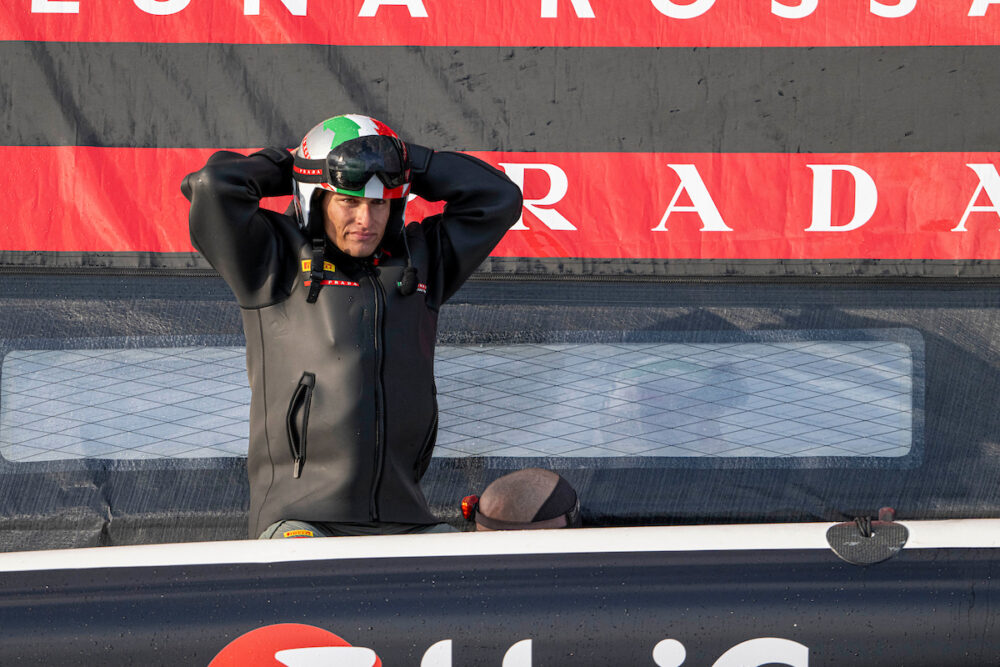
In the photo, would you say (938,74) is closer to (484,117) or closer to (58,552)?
(484,117)

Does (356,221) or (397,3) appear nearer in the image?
(356,221)

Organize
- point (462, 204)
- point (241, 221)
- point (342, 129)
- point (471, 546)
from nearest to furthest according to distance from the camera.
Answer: point (471, 546) < point (241, 221) < point (342, 129) < point (462, 204)

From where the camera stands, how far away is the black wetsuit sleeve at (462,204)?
93.8 inches

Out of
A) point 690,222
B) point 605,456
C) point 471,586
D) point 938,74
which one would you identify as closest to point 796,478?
point 605,456

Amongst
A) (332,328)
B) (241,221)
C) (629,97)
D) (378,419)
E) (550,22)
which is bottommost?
(378,419)

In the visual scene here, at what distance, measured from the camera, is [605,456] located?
302 cm

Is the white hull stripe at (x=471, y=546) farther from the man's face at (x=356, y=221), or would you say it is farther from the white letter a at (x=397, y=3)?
the white letter a at (x=397, y=3)

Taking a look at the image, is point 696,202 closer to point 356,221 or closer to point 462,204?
point 462,204

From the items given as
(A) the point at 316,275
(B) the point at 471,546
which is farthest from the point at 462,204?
(B) the point at 471,546

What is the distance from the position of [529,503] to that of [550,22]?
1.36 m

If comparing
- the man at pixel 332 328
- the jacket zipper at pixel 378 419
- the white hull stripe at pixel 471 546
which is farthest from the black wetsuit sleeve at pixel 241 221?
the white hull stripe at pixel 471 546

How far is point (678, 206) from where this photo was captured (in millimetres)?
2965

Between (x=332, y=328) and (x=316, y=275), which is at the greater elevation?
(x=316, y=275)

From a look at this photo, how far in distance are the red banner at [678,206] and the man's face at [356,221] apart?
2.29 feet
